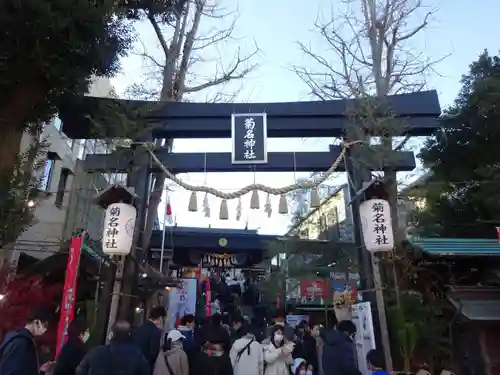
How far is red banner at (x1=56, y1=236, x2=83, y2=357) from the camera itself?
311 inches

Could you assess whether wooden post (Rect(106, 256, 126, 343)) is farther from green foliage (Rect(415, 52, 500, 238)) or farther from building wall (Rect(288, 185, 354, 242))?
building wall (Rect(288, 185, 354, 242))

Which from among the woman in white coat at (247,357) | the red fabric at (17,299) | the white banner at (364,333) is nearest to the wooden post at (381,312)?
the white banner at (364,333)

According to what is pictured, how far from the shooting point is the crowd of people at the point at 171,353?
13.2 ft

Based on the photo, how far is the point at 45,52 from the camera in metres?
8.41

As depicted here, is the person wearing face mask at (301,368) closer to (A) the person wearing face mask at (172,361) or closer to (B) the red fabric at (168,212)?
(A) the person wearing face mask at (172,361)

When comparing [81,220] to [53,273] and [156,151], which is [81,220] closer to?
[53,273]

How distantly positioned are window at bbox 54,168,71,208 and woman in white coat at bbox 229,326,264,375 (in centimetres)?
1042

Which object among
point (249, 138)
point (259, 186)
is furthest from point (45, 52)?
point (259, 186)

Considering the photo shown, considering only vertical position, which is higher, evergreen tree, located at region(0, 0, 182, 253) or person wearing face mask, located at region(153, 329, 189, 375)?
evergreen tree, located at region(0, 0, 182, 253)

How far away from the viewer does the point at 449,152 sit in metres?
13.2

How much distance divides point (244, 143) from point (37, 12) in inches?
199

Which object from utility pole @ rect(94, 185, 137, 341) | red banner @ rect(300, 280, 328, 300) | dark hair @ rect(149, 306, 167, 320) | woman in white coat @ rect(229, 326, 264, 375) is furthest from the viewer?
red banner @ rect(300, 280, 328, 300)

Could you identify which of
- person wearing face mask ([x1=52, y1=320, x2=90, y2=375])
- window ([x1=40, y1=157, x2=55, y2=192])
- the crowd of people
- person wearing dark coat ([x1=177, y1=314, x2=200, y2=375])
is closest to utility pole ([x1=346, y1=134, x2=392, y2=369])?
the crowd of people

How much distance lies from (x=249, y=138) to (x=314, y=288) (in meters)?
6.64
